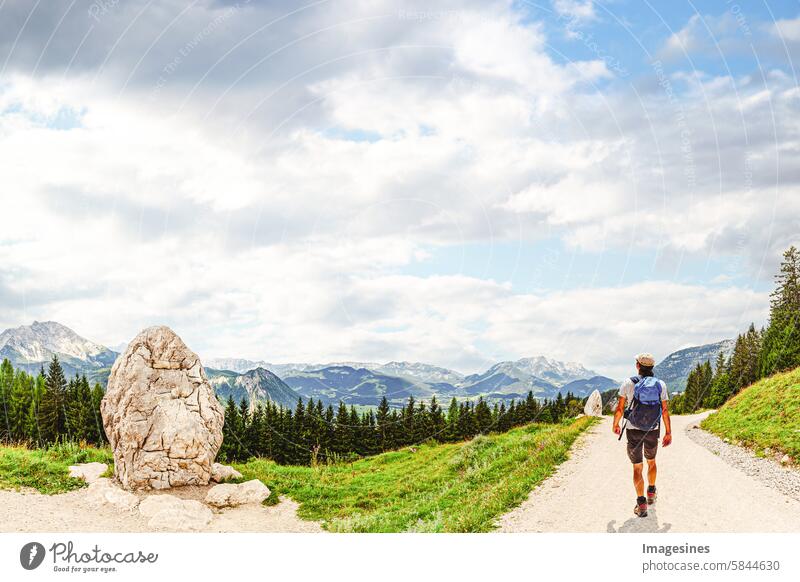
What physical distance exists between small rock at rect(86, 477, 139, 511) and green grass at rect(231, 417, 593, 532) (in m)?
3.32

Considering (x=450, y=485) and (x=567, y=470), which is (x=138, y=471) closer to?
(x=450, y=485)

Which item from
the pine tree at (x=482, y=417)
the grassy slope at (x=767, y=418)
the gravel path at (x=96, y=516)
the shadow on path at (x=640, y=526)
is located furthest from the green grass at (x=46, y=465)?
the pine tree at (x=482, y=417)

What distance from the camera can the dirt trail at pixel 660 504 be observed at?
10.1m

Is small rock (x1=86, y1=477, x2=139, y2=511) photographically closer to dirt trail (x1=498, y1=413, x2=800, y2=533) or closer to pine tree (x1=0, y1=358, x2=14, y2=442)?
dirt trail (x1=498, y1=413, x2=800, y2=533)

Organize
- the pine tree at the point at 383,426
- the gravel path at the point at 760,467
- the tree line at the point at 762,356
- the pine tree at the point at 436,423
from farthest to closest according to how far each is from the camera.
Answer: the pine tree at the point at 383,426
the pine tree at the point at 436,423
the tree line at the point at 762,356
the gravel path at the point at 760,467

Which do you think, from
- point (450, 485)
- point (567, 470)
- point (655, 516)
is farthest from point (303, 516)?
point (655, 516)

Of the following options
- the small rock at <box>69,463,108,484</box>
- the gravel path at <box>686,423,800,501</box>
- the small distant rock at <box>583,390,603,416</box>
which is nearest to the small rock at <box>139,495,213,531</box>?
the small rock at <box>69,463,108,484</box>

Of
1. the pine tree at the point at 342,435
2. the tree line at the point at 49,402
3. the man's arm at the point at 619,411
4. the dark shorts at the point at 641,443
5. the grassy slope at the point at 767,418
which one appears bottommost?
the pine tree at the point at 342,435

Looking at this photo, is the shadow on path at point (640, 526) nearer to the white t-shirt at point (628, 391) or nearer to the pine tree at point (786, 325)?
the white t-shirt at point (628, 391)

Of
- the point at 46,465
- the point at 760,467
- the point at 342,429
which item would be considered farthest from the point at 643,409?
the point at 342,429

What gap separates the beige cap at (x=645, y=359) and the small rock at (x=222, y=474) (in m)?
10.6

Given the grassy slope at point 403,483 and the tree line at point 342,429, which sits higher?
the grassy slope at point 403,483

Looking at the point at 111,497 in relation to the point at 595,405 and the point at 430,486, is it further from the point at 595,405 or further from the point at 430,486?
the point at 595,405
